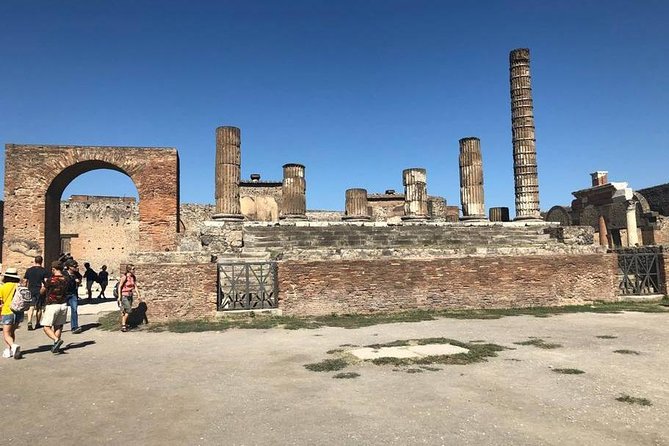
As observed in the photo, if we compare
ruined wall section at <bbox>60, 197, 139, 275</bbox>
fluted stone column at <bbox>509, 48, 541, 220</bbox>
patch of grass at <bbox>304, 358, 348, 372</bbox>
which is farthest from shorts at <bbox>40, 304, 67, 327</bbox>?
ruined wall section at <bbox>60, 197, 139, 275</bbox>

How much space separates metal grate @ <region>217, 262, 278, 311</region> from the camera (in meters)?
10.3

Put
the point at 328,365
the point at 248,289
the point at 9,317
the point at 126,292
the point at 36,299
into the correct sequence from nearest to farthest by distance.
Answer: the point at 328,365
the point at 9,317
the point at 126,292
the point at 36,299
the point at 248,289

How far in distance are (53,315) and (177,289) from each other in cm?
290

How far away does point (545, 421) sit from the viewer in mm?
3727

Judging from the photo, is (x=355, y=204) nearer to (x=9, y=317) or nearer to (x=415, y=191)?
(x=415, y=191)

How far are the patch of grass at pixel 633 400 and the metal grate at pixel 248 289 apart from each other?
284 inches

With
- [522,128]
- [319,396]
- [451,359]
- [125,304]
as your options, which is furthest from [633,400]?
[522,128]

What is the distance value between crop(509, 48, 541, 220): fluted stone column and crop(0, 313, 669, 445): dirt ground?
553 inches

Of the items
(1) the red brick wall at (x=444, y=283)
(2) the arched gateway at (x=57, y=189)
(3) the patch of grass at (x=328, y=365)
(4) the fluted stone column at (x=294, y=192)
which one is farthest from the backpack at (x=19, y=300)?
(4) the fluted stone column at (x=294, y=192)

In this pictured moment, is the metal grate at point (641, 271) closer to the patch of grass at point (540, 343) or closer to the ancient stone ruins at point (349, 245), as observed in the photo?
the ancient stone ruins at point (349, 245)

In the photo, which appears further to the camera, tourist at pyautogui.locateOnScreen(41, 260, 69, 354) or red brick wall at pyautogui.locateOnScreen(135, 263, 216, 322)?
red brick wall at pyautogui.locateOnScreen(135, 263, 216, 322)

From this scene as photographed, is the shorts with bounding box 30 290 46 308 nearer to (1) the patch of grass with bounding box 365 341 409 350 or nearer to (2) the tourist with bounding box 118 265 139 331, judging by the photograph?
(2) the tourist with bounding box 118 265 139 331

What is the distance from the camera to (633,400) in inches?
165

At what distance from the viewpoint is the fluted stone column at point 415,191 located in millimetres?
19891
